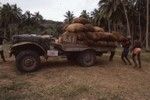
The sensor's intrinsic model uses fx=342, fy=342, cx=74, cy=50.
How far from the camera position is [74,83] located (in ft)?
40.7

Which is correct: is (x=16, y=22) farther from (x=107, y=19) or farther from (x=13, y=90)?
(x=13, y=90)

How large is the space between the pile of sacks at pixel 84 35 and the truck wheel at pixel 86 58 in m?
0.45

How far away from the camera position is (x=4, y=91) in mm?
11242

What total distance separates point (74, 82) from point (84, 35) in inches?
131

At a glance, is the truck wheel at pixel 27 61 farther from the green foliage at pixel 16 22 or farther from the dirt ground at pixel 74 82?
the green foliage at pixel 16 22

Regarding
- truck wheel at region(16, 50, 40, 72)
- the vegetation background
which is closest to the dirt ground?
truck wheel at region(16, 50, 40, 72)

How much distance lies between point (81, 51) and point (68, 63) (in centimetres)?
99

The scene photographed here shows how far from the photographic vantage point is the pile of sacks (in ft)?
49.6

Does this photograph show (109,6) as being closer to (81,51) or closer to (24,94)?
(81,51)

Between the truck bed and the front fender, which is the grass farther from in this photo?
the truck bed

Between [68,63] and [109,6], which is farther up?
[109,6]

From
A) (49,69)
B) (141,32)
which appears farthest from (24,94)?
(141,32)

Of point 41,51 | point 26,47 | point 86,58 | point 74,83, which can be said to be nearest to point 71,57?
point 86,58

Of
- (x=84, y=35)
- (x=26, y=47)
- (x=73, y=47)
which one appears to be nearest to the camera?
(x=26, y=47)
